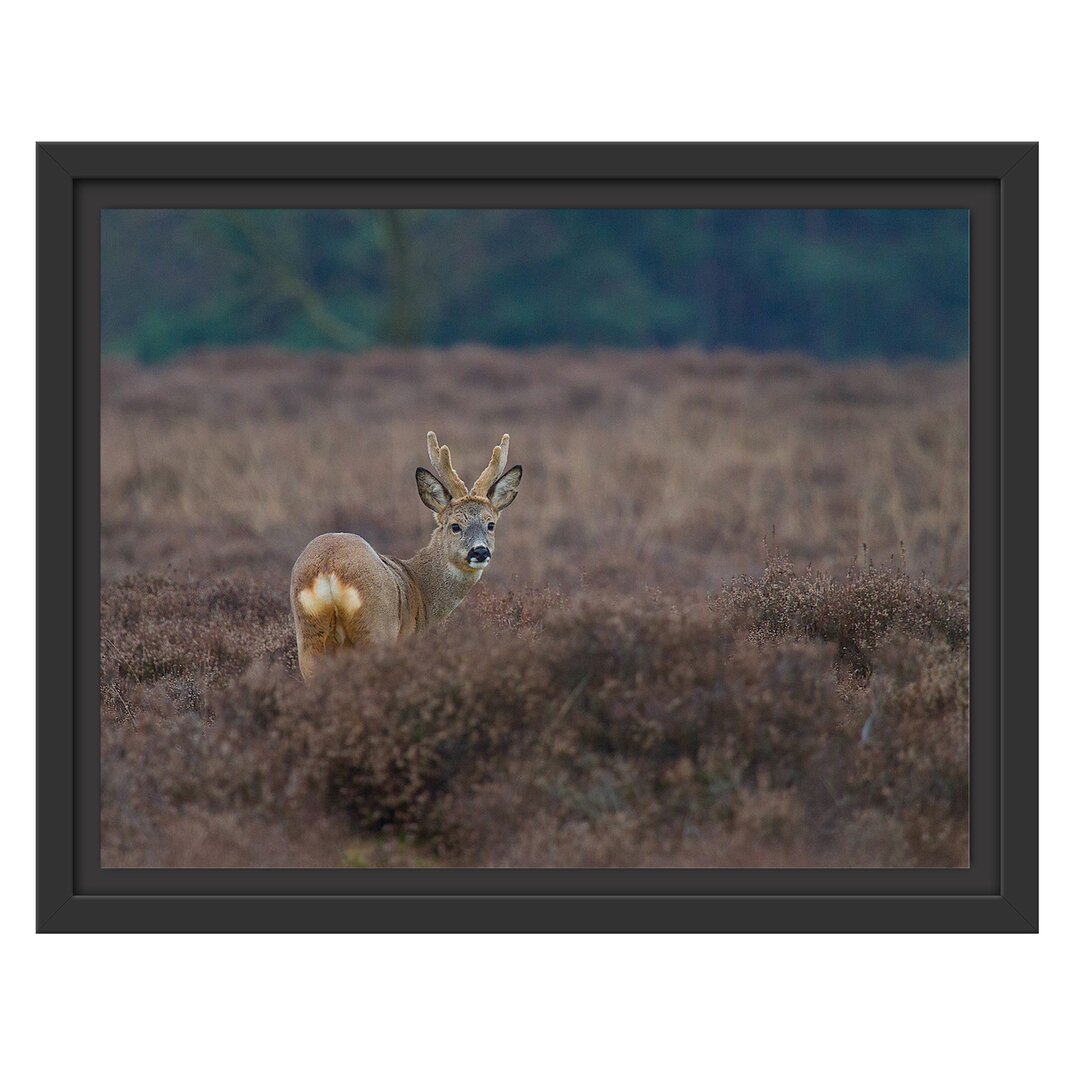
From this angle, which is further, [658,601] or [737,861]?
[658,601]

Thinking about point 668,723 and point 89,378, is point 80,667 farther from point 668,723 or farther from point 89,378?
point 668,723

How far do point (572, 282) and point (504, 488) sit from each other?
85.0 feet

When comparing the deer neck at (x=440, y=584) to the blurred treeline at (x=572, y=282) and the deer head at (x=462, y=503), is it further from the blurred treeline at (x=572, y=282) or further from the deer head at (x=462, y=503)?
the blurred treeline at (x=572, y=282)

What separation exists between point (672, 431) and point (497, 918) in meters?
12.4

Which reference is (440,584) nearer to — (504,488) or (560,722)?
(504,488)

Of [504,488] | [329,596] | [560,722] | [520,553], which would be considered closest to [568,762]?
[560,722]

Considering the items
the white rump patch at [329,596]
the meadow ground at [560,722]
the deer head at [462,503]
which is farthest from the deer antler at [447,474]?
the white rump patch at [329,596]

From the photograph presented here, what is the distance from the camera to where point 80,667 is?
6371 millimetres

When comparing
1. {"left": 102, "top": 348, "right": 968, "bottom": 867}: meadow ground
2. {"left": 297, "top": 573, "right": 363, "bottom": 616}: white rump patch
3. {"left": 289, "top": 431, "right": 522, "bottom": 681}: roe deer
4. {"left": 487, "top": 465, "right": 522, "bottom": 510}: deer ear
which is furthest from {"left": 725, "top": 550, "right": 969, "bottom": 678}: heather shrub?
{"left": 297, "top": 573, "right": 363, "bottom": 616}: white rump patch

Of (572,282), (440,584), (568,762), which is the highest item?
(572,282)

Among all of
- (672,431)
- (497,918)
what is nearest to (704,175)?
(497,918)

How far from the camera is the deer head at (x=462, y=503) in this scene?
825 centimetres

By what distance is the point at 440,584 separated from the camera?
842cm

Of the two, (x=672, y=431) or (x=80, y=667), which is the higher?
(x=672, y=431)
